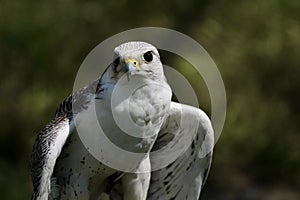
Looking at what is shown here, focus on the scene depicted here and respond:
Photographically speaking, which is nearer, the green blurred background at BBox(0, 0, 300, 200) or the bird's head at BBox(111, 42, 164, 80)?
the bird's head at BBox(111, 42, 164, 80)

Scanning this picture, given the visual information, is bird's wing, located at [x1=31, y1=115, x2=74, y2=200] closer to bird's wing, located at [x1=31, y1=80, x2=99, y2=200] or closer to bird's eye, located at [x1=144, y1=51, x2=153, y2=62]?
bird's wing, located at [x1=31, y1=80, x2=99, y2=200]

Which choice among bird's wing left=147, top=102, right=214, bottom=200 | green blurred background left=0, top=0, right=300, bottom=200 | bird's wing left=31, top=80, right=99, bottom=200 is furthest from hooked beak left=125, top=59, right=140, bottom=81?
green blurred background left=0, top=0, right=300, bottom=200

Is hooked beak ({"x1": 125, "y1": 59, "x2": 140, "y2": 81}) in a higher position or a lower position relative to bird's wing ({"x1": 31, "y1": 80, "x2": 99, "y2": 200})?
higher

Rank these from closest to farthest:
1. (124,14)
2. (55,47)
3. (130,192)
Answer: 1. (130,192)
2. (55,47)
3. (124,14)

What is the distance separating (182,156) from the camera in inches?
98.7

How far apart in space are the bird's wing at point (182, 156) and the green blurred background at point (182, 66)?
0.72 meters

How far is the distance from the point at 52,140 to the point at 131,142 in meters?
0.19

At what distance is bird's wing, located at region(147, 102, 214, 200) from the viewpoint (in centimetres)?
241

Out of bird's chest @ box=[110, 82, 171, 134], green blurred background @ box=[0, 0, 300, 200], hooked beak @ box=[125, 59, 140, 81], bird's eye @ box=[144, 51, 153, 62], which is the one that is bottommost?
green blurred background @ box=[0, 0, 300, 200]

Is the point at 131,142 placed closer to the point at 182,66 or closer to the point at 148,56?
the point at 148,56

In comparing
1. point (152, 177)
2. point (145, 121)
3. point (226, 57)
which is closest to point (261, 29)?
point (226, 57)

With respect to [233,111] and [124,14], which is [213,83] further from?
[124,14]

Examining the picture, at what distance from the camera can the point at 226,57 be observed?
3.47 m

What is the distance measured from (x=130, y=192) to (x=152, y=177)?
0.16 meters
